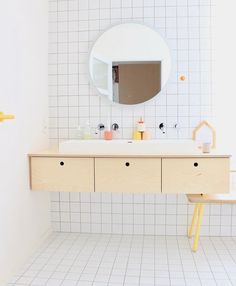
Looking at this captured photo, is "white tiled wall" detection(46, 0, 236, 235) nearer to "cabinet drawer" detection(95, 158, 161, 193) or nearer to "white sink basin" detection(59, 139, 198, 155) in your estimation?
"white sink basin" detection(59, 139, 198, 155)

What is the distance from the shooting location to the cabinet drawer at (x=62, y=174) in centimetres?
237

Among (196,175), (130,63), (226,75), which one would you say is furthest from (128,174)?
(226,75)

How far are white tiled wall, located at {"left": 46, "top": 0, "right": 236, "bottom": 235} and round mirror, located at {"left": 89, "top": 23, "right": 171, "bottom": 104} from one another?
0.06 metres

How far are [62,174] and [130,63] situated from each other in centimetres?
106

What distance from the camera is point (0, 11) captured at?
6.55ft

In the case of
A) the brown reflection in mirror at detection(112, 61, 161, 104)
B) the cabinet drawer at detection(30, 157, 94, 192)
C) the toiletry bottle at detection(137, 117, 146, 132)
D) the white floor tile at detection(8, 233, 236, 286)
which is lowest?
the white floor tile at detection(8, 233, 236, 286)

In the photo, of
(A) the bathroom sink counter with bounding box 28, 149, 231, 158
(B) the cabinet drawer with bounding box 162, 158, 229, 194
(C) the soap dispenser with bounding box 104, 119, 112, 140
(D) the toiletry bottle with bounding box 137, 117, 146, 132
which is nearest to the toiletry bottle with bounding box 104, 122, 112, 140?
(C) the soap dispenser with bounding box 104, 119, 112, 140

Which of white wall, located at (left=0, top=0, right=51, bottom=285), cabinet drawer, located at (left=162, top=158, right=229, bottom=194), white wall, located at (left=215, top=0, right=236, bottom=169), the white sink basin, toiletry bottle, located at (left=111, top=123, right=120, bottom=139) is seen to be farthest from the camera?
toiletry bottle, located at (left=111, top=123, right=120, bottom=139)

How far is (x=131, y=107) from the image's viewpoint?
112 inches

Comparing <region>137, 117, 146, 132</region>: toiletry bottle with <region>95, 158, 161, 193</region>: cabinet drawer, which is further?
<region>137, 117, 146, 132</region>: toiletry bottle

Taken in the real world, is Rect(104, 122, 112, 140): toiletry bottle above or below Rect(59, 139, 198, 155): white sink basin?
above

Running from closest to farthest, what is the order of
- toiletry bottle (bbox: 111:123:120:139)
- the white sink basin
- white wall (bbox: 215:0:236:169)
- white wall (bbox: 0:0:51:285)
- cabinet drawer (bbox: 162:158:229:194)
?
white wall (bbox: 0:0:51:285)
cabinet drawer (bbox: 162:158:229:194)
the white sink basin
white wall (bbox: 215:0:236:169)
toiletry bottle (bbox: 111:123:120:139)

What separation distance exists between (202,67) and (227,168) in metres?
0.94

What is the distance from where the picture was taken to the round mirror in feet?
9.11
